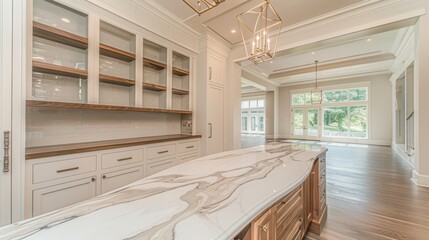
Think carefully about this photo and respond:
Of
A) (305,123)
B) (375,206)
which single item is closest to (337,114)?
(305,123)

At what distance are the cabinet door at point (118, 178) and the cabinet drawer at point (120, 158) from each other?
4.0 inches

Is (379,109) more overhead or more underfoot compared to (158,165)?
more overhead

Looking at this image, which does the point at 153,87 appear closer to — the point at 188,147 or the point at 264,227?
the point at 188,147

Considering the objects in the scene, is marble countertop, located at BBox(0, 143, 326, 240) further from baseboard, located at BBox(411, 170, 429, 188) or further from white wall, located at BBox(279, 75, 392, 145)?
white wall, located at BBox(279, 75, 392, 145)

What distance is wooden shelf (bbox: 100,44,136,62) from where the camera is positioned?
8.14 ft

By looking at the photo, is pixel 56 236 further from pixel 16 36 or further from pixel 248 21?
pixel 248 21

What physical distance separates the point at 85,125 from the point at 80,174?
2.79 feet

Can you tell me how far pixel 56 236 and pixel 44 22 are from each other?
8.93 ft

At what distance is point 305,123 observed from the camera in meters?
Result: 10.1

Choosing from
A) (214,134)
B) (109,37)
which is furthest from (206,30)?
(214,134)

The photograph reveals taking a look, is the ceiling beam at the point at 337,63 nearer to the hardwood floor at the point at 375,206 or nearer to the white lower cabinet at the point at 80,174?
the hardwood floor at the point at 375,206

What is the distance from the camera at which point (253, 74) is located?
778 cm

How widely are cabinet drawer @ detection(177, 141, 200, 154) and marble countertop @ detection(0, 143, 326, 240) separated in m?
2.05

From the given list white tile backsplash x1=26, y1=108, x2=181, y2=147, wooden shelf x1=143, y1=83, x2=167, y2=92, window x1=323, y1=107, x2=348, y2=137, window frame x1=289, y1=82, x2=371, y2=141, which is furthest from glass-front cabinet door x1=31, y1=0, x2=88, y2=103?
window x1=323, y1=107, x2=348, y2=137
